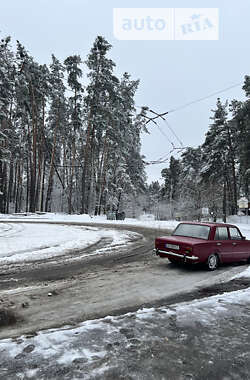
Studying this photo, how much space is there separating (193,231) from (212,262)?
1050 mm

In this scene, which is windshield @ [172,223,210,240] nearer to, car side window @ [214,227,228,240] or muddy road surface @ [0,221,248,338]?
car side window @ [214,227,228,240]

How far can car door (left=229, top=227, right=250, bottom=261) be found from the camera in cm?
868

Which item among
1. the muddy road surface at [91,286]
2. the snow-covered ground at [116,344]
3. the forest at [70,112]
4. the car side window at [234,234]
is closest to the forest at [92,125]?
the forest at [70,112]

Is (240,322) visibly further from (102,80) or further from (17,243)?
(102,80)

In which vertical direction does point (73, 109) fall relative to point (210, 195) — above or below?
above

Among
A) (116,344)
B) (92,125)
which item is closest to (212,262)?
(116,344)

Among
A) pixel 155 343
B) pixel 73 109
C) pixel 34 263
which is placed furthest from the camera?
pixel 73 109

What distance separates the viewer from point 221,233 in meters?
8.37

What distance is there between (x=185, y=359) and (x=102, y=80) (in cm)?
3368

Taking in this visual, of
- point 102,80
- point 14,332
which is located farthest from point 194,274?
point 102,80

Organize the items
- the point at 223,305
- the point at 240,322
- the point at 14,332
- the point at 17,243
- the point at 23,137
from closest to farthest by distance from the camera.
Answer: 1. the point at 14,332
2. the point at 240,322
3. the point at 223,305
4. the point at 17,243
5. the point at 23,137

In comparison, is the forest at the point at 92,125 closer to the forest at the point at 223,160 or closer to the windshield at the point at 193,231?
the forest at the point at 223,160

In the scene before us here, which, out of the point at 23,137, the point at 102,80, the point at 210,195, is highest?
the point at 102,80

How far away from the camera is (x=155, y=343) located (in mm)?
3352
